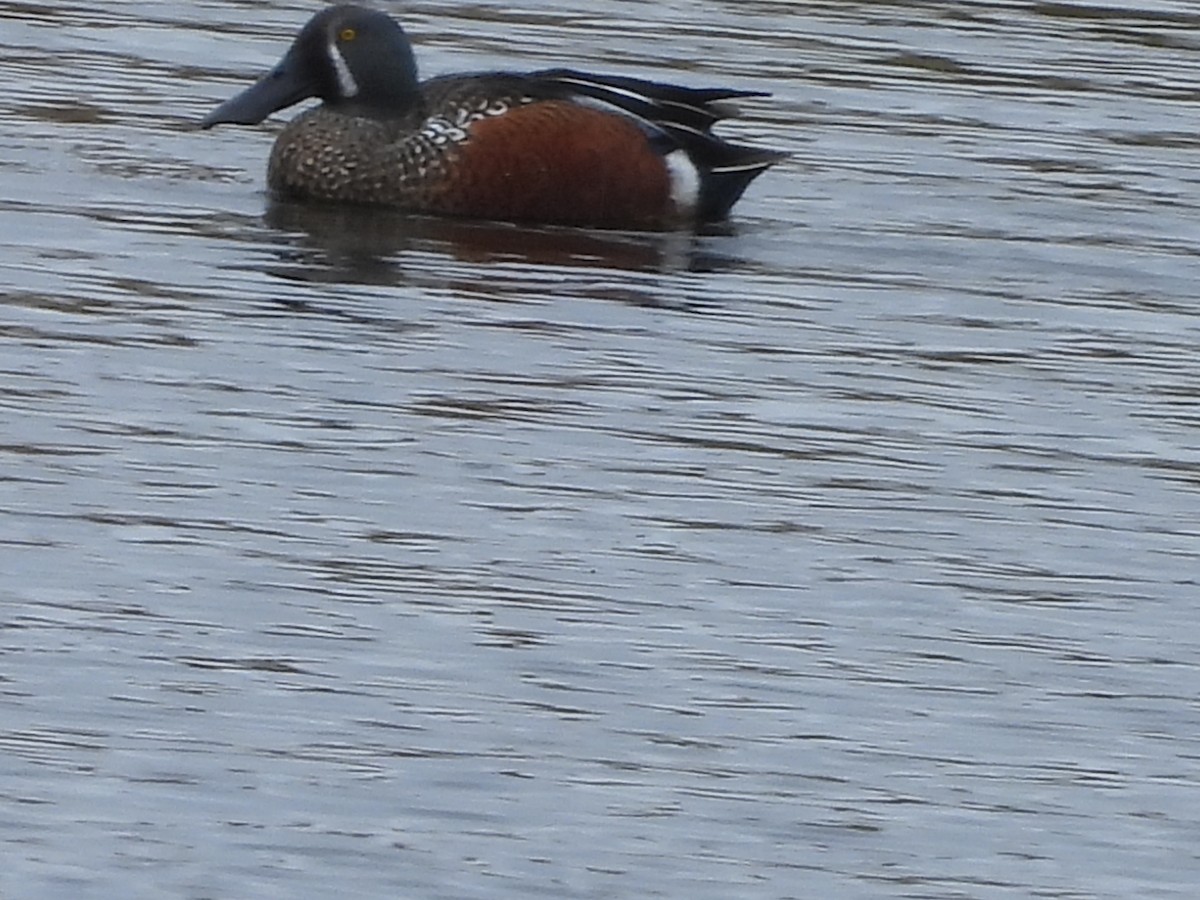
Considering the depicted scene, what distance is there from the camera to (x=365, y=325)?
10492mm

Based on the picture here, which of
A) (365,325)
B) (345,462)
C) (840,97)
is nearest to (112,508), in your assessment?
(345,462)

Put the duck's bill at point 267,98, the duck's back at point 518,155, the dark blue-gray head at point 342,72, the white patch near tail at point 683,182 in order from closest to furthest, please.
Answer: the duck's back at point 518,155
the white patch near tail at point 683,182
the dark blue-gray head at point 342,72
the duck's bill at point 267,98

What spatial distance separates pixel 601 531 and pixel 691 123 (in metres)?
4.98

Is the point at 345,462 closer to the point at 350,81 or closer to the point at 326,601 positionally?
the point at 326,601

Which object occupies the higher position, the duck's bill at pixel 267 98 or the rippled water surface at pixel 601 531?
the duck's bill at pixel 267 98

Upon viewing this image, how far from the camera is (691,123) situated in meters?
13.0

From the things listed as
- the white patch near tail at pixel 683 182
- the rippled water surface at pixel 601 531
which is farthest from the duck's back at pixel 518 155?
the rippled water surface at pixel 601 531

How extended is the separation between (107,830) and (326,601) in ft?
4.62

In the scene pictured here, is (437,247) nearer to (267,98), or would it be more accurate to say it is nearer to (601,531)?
(267,98)

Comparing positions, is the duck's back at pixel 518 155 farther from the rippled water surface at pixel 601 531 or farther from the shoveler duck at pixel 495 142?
the rippled water surface at pixel 601 531

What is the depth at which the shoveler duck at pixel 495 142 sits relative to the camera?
12469 mm

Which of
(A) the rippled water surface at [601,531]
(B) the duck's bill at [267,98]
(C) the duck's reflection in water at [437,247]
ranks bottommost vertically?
(C) the duck's reflection in water at [437,247]

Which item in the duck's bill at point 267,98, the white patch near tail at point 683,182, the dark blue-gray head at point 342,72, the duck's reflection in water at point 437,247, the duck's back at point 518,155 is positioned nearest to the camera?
the duck's reflection in water at point 437,247

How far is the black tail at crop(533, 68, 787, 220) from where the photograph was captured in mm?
12781
